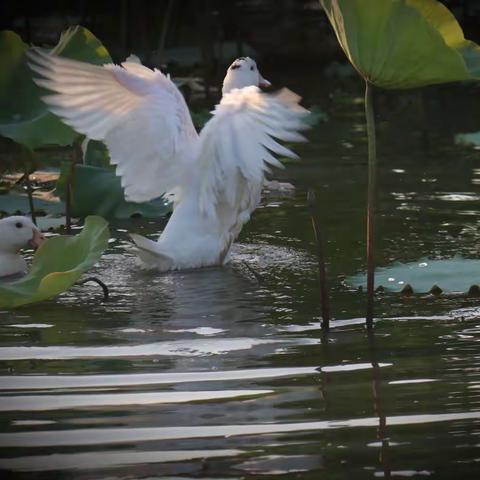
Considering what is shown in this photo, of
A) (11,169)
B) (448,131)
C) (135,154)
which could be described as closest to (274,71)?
(448,131)

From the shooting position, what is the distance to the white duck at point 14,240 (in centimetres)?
635

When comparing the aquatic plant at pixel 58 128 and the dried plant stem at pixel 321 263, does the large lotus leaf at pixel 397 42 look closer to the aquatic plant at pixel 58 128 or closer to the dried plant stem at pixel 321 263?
the dried plant stem at pixel 321 263

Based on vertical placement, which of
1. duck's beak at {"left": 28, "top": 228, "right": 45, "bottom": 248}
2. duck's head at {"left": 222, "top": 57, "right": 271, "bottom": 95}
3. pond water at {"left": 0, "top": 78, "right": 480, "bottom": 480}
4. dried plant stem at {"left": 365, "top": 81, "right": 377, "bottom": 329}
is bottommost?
pond water at {"left": 0, "top": 78, "right": 480, "bottom": 480}

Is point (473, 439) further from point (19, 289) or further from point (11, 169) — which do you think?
point (11, 169)

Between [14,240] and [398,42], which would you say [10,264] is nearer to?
[14,240]

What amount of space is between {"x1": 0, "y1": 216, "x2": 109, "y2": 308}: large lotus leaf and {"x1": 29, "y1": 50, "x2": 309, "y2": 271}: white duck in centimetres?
71

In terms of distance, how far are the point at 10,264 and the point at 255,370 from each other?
2114 mm

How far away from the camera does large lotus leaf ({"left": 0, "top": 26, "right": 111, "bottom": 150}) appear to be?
7.02 metres

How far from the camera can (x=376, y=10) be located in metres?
4.59

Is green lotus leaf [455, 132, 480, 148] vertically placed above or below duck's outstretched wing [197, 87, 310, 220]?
below

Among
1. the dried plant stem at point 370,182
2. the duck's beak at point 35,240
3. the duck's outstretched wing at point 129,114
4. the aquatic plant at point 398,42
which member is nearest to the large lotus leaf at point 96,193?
the duck's beak at point 35,240

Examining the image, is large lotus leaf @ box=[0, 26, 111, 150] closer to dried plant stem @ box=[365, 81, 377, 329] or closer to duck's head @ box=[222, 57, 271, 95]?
duck's head @ box=[222, 57, 271, 95]

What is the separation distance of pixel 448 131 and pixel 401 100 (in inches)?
85.5

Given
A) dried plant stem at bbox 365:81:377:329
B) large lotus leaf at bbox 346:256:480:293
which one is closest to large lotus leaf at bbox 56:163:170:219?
large lotus leaf at bbox 346:256:480:293
